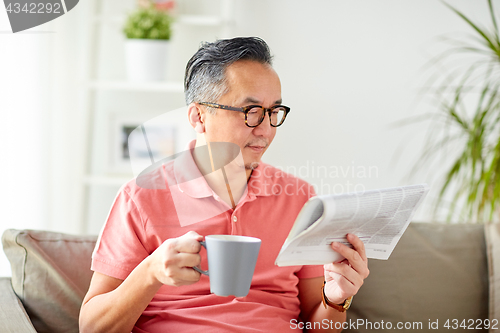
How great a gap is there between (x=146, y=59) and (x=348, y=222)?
62.7 inches

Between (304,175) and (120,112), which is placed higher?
(120,112)

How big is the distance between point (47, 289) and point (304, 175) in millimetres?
1508

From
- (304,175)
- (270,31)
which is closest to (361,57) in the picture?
(270,31)

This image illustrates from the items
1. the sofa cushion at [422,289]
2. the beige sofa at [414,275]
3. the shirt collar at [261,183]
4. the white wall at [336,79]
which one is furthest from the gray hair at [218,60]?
the white wall at [336,79]

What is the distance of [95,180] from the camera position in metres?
2.29

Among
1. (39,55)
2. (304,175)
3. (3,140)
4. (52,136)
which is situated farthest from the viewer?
(304,175)

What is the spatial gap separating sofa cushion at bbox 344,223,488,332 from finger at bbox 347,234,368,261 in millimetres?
535

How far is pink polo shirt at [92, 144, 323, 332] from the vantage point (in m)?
1.12

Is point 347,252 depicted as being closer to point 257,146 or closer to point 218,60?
point 257,146

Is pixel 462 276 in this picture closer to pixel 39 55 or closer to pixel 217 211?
pixel 217 211

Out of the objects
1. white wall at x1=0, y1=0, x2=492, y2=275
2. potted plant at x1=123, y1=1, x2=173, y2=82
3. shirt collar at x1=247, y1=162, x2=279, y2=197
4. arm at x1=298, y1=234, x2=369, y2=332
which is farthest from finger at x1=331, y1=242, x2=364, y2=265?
potted plant at x1=123, y1=1, x2=173, y2=82

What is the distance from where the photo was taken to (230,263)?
82 cm

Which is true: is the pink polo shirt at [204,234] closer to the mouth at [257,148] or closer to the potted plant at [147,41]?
the mouth at [257,148]

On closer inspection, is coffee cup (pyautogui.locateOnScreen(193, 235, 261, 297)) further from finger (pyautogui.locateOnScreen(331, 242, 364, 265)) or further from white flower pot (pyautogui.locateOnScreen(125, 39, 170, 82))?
white flower pot (pyautogui.locateOnScreen(125, 39, 170, 82))
